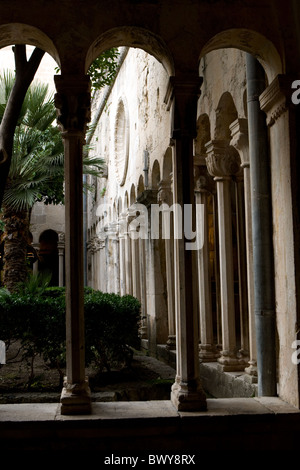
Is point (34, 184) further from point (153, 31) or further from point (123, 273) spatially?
point (153, 31)

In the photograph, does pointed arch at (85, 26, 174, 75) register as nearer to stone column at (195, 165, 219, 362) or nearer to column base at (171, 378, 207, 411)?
column base at (171, 378, 207, 411)

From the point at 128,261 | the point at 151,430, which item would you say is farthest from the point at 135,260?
the point at 151,430

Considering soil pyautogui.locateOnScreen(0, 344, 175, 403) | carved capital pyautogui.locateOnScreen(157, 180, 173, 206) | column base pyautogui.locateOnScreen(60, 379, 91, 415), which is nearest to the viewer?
column base pyautogui.locateOnScreen(60, 379, 91, 415)

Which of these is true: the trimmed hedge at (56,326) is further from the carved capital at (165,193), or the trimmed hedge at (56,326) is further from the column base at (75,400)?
the column base at (75,400)

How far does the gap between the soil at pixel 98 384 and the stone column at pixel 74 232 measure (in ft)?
6.59

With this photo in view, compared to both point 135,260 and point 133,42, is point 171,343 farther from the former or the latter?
point 133,42

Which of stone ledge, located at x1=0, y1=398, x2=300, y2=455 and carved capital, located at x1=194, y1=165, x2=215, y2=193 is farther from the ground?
carved capital, located at x1=194, y1=165, x2=215, y2=193

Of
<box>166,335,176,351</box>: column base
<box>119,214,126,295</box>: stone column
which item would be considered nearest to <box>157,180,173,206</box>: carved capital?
<box>166,335,176,351</box>: column base

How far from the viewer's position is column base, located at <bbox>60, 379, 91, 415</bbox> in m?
3.46

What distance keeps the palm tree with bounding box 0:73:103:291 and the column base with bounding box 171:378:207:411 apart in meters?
6.95

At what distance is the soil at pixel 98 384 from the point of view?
5.59m

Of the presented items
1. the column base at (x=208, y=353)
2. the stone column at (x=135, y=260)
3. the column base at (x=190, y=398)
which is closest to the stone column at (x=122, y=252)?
the stone column at (x=135, y=260)

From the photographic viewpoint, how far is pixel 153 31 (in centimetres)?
377

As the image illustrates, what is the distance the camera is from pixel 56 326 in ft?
19.7
